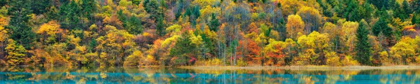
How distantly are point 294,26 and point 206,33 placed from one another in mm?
22420

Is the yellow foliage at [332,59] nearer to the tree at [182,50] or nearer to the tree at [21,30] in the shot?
the tree at [182,50]

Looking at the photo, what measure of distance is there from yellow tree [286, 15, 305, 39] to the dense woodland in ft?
0.72

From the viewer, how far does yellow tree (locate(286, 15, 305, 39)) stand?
112 metres

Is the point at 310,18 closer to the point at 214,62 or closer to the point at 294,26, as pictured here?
the point at 294,26

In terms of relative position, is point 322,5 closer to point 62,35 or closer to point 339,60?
point 339,60

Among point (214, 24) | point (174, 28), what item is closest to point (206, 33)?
point (214, 24)

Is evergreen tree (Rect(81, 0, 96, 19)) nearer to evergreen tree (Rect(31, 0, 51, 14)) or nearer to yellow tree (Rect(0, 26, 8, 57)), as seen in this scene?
evergreen tree (Rect(31, 0, 51, 14))

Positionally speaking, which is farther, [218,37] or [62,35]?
[62,35]

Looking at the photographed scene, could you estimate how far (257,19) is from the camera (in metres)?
122

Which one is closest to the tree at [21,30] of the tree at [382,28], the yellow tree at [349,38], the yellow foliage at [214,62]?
the yellow foliage at [214,62]

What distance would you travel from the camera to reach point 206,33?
341 feet

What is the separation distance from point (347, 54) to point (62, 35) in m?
57.7

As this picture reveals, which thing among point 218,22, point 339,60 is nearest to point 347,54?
point 339,60

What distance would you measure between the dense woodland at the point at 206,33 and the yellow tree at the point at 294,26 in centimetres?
22
